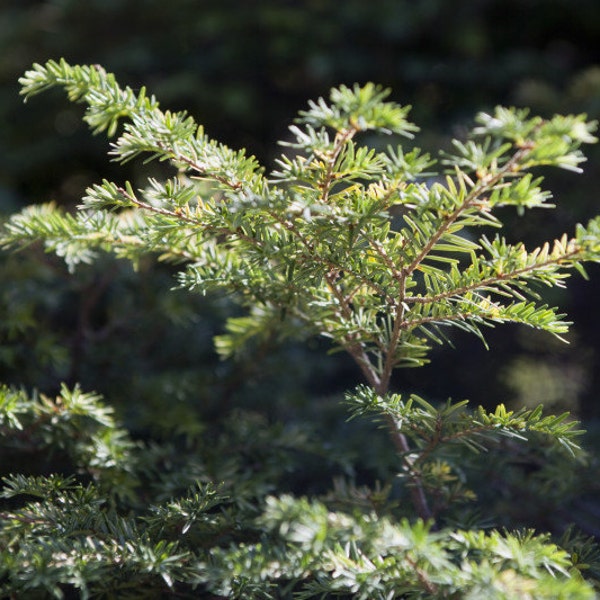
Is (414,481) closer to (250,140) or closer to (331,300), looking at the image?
(331,300)

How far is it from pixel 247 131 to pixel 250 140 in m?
0.02

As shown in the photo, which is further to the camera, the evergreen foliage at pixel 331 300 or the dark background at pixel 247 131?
the dark background at pixel 247 131

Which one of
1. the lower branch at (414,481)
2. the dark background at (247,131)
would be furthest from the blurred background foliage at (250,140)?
the lower branch at (414,481)

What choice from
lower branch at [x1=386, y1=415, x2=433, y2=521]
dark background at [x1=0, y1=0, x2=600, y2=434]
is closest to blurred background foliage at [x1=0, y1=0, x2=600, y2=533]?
dark background at [x1=0, y1=0, x2=600, y2=434]

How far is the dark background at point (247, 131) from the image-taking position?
1.02 meters

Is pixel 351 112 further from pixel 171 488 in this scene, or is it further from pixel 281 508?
pixel 171 488

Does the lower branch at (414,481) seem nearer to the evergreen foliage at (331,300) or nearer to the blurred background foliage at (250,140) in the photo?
the evergreen foliage at (331,300)

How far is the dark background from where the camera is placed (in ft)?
3.35

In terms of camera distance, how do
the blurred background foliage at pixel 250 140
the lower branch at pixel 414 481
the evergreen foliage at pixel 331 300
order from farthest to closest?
the blurred background foliage at pixel 250 140
the lower branch at pixel 414 481
the evergreen foliage at pixel 331 300

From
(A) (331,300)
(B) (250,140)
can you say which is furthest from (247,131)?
(A) (331,300)

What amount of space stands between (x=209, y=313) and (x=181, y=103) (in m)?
0.76

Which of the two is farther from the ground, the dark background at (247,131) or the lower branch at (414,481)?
the dark background at (247,131)

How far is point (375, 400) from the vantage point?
0.55 m

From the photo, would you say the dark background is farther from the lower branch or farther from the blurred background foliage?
the lower branch
